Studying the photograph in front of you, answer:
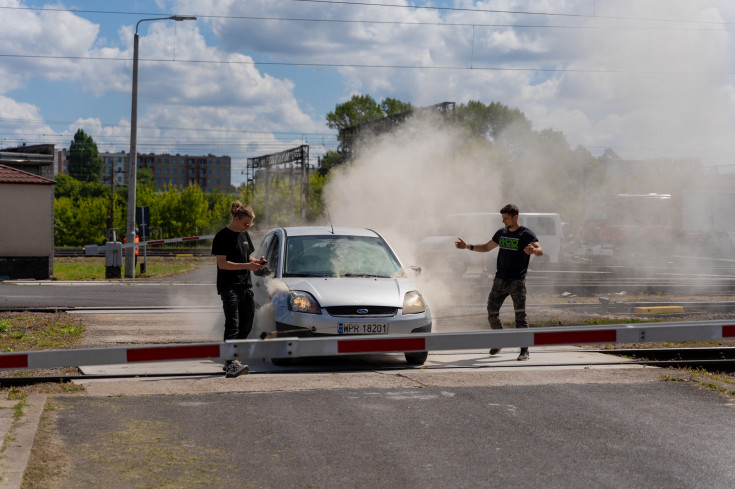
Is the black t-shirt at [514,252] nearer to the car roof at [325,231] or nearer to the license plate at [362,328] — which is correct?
the car roof at [325,231]

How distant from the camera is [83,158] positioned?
148625mm

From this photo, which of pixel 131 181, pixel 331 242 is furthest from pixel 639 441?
pixel 131 181

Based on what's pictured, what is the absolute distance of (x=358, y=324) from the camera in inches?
337

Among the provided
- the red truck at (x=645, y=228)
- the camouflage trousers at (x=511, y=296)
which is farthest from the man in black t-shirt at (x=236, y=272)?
the red truck at (x=645, y=228)

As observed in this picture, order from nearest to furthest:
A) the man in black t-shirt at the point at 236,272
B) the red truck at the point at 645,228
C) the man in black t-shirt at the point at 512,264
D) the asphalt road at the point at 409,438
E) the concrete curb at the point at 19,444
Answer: the concrete curb at the point at 19,444 → the asphalt road at the point at 409,438 → the man in black t-shirt at the point at 236,272 → the man in black t-shirt at the point at 512,264 → the red truck at the point at 645,228

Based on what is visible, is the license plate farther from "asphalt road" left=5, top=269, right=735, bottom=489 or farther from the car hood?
"asphalt road" left=5, top=269, right=735, bottom=489

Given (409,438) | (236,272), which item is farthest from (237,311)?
(409,438)

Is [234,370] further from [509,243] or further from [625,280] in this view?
[625,280]

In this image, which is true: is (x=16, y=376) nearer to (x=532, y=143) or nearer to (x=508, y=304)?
(x=508, y=304)

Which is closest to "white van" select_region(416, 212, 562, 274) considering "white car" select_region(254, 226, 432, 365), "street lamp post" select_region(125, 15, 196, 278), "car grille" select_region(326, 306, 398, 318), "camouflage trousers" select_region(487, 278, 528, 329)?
"street lamp post" select_region(125, 15, 196, 278)

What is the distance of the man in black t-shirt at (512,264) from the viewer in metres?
9.83

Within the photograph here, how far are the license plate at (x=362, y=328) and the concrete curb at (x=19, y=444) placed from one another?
3.02 meters

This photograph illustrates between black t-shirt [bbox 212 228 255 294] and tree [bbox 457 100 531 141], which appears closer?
black t-shirt [bbox 212 228 255 294]

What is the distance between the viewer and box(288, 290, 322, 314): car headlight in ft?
28.5
